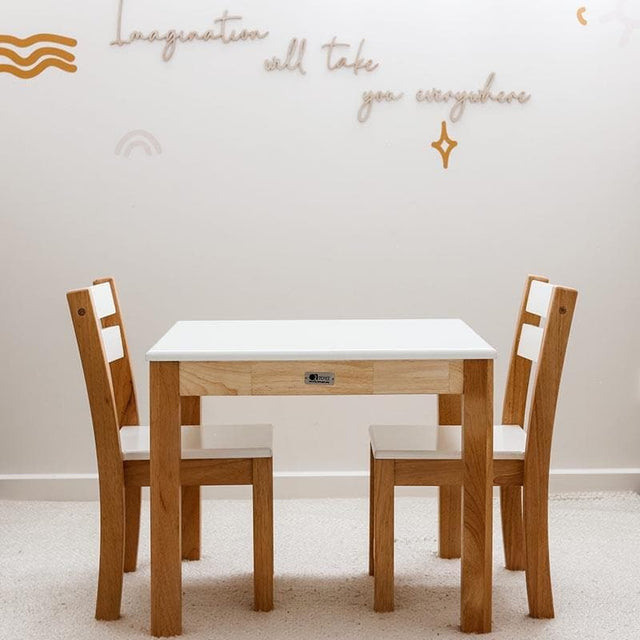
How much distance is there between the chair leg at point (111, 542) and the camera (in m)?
2.33

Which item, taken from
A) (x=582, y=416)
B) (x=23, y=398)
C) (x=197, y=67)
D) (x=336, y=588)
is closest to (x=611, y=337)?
(x=582, y=416)

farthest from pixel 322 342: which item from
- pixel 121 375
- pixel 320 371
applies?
pixel 121 375

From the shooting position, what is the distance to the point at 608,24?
333 cm

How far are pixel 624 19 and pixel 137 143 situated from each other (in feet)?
5.56

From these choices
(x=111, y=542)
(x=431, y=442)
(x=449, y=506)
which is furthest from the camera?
(x=449, y=506)

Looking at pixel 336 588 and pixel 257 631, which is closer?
pixel 257 631

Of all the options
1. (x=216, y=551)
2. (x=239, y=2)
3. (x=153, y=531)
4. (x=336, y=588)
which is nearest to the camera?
(x=153, y=531)

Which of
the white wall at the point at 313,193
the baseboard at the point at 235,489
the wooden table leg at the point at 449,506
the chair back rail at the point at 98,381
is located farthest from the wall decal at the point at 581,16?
the chair back rail at the point at 98,381

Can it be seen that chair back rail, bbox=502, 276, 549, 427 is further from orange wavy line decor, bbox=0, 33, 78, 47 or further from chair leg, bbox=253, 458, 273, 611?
orange wavy line decor, bbox=0, 33, 78, 47

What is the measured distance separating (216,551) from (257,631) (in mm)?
598

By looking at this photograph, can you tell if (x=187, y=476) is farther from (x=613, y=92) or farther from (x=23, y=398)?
(x=613, y=92)

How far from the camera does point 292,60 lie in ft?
10.9

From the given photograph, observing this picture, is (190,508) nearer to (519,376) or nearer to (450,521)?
(450,521)

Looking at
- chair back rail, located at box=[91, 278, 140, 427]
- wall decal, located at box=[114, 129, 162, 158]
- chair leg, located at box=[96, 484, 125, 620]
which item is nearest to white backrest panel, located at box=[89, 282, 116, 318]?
chair back rail, located at box=[91, 278, 140, 427]
